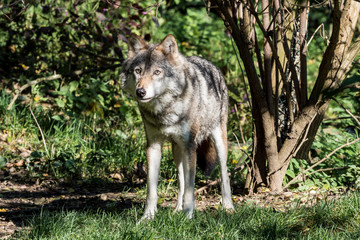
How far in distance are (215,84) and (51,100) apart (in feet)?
10.6

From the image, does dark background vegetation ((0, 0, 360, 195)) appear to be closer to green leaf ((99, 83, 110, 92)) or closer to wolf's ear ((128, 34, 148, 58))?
green leaf ((99, 83, 110, 92))

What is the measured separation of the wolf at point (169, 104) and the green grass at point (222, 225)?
0.28 m

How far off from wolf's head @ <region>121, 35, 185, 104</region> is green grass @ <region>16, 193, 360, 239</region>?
0.98 metres

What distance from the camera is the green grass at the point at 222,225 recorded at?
3146 mm

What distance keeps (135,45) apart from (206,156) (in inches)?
58.5

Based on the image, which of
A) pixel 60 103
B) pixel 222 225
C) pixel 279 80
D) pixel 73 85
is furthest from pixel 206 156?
pixel 73 85

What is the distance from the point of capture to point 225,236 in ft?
10.4

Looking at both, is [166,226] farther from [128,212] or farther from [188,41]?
[188,41]

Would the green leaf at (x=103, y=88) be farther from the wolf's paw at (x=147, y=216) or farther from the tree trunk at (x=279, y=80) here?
the wolf's paw at (x=147, y=216)

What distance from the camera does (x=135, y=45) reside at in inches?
161

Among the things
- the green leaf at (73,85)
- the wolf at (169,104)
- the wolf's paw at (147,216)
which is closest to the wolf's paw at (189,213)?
the wolf at (169,104)

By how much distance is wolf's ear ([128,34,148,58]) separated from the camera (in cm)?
406

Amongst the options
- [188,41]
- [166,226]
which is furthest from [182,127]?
[188,41]

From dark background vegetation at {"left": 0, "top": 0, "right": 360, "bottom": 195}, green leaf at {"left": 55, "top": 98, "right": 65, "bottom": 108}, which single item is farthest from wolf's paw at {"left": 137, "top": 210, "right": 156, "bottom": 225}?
green leaf at {"left": 55, "top": 98, "right": 65, "bottom": 108}
